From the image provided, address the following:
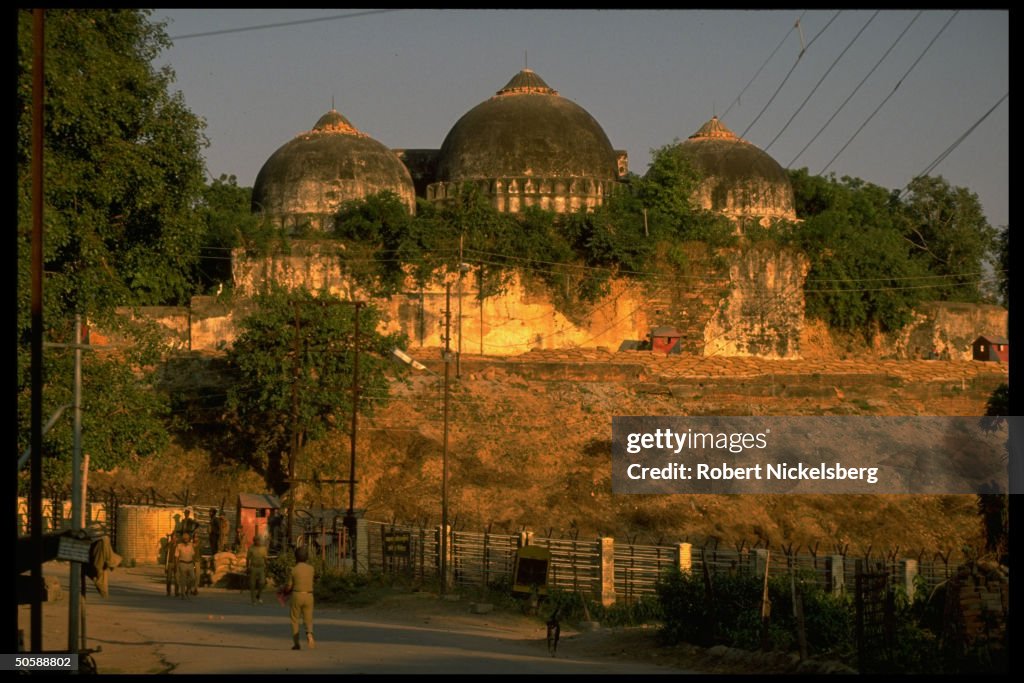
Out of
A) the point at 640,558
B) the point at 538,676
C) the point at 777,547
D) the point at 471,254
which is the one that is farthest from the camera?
the point at 471,254

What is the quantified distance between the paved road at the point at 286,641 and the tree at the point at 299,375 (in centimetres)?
872

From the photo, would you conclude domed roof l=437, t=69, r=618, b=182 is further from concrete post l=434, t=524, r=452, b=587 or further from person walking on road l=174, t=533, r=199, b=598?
person walking on road l=174, t=533, r=199, b=598

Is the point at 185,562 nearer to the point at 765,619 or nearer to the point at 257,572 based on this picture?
the point at 257,572

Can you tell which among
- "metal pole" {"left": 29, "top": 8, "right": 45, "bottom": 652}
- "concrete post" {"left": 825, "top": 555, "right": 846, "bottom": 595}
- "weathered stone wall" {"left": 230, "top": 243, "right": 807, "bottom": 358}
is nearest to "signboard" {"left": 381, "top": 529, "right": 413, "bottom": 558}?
"concrete post" {"left": 825, "top": 555, "right": 846, "bottom": 595}

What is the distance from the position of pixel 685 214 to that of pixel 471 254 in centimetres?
560

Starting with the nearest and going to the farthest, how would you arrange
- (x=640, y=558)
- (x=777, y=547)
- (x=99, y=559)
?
1. (x=99, y=559)
2. (x=640, y=558)
3. (x=777, y=547)

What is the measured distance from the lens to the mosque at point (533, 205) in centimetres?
3456

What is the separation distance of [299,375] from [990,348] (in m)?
19.4

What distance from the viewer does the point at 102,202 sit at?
18.9 metres

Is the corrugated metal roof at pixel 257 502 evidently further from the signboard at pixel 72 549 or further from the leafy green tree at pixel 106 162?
the signboard at pixel 72 549

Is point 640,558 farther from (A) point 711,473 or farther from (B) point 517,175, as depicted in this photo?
(B) point 517,175

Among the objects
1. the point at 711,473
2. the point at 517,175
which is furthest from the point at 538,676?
the point at 517,175

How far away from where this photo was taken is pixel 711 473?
2794 centimetres

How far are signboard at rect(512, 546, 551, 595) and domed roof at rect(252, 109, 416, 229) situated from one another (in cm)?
1917
